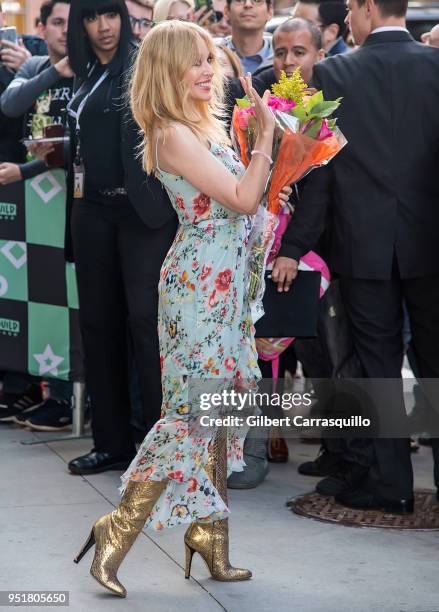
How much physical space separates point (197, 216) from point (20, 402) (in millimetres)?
3245

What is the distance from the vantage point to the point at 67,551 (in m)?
4.39

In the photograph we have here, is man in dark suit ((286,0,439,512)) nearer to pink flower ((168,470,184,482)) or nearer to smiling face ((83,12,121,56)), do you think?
smiling face ((83,12,121,56))

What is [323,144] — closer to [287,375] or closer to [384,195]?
[384,195]

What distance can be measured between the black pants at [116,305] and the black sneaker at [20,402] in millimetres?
1145

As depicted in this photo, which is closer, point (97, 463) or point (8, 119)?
point (97, 463)

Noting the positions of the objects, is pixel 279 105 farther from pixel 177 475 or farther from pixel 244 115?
pixel 177 475

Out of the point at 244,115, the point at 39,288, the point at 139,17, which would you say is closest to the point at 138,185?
the point at 244,115

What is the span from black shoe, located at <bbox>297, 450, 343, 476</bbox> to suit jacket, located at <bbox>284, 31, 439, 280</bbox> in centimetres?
114

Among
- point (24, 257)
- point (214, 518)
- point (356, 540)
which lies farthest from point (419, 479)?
point (24, 257)

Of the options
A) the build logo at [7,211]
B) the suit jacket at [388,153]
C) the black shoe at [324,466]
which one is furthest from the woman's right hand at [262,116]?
the build logo at [7,211]

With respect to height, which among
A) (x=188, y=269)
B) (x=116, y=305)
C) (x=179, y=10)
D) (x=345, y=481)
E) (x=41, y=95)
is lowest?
(x=345, y=481)

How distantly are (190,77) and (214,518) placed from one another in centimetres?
147

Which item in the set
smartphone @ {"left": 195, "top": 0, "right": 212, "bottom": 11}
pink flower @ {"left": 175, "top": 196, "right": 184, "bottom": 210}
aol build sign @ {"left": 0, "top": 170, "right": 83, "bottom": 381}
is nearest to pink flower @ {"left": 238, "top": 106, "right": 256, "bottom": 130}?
pink flower @ {"left": 175, "top": 196, "right": 184, "bottom": 210}

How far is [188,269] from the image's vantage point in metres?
3.91
